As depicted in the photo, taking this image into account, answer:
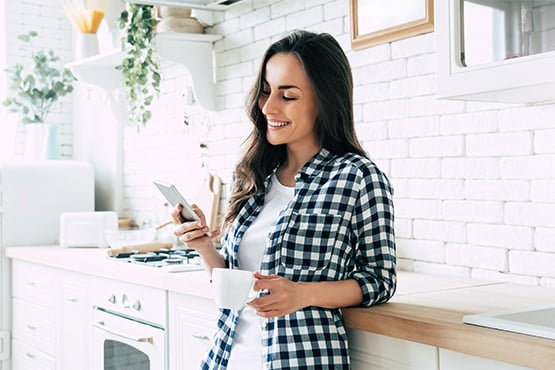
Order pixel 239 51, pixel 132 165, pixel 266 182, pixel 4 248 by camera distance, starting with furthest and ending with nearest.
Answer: pixel 132 165 → pixel 4 248 → pixel 239 51 → pixel 266 182

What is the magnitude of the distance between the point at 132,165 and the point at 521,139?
2654 mm

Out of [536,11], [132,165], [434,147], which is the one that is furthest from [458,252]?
[132,165]

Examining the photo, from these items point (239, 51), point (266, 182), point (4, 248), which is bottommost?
point (4, 248)

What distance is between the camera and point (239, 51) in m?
3.45

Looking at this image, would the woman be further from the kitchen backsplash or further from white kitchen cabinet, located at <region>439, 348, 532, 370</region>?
the kitchen backsplash

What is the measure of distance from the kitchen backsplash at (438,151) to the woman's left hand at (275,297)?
2.73 ft

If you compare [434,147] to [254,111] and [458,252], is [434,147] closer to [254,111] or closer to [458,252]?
[458,252]

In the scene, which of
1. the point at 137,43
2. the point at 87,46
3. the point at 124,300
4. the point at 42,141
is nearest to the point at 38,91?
the point at 42,141

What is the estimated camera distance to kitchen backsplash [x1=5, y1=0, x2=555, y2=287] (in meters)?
2.22

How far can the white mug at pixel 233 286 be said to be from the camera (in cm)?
167

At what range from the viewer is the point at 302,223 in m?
1.88

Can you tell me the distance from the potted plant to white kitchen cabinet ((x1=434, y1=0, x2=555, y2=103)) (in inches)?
122

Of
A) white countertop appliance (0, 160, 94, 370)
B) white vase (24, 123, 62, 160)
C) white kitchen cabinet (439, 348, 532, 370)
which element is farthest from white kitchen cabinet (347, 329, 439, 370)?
white vase (24, 123, 62, 160)

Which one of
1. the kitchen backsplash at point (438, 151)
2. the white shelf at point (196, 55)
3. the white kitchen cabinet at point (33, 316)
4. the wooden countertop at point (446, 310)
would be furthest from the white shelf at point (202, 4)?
the white kitchen cabinet at point (33, 316)
